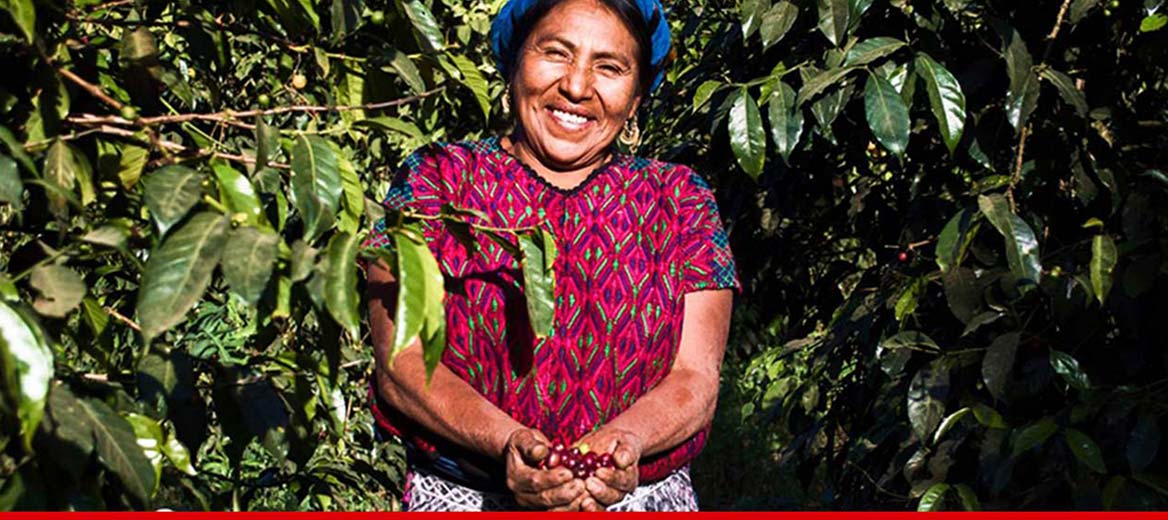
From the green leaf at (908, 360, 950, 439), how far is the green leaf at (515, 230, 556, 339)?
1087 millimetres

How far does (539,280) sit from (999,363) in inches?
41.8

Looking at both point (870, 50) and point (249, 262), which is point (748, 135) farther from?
point (249, 262)

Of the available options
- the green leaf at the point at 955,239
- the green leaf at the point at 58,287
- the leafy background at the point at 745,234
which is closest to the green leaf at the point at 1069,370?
the leafy background at the point at 745,234

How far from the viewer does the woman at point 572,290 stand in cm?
198

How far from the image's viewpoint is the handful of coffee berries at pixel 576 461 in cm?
184

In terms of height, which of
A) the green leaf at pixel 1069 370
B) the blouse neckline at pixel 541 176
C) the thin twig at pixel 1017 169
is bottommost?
the green leaf at pixel 1069 370

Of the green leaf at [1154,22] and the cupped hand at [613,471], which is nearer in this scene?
the cupped hand at [613,471]

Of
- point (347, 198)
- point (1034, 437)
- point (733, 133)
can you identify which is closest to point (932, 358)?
point (1034, 437)

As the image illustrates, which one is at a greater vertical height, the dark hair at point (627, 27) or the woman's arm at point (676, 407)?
the dark hair at point (627, 27)

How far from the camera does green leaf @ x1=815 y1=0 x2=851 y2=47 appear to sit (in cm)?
236

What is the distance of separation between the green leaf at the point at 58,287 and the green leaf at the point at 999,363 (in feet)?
4.86

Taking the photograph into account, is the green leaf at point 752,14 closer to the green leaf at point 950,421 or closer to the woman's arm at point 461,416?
the green leaf at point 950,421

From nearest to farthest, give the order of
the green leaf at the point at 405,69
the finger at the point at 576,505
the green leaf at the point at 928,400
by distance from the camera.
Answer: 1. the green leaf at the point at 405,69
2. the finger at the point at 576,505
3. the green leaf at the point at 928,400

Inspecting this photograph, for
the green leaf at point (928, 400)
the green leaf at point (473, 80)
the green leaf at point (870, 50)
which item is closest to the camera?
the green leaf at point (473, 80)
